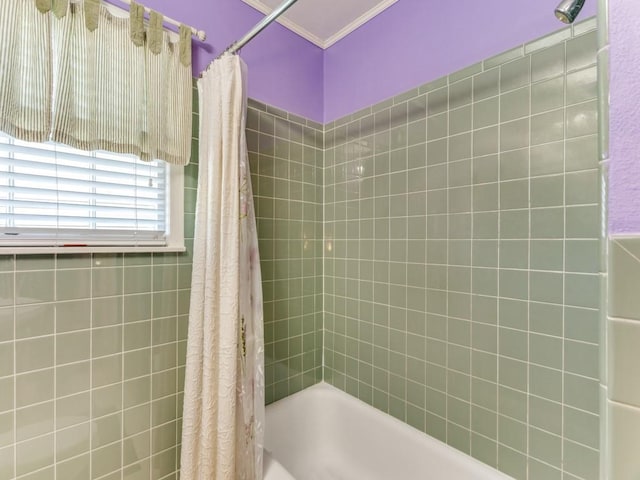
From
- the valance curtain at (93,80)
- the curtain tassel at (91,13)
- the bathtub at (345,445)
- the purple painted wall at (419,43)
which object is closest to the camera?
the valance curtain at (93,80)

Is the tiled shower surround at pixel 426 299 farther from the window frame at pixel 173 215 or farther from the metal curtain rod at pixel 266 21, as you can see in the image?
the metal curtain rod at pixel 266 21

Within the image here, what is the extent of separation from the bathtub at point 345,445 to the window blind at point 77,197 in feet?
3.82

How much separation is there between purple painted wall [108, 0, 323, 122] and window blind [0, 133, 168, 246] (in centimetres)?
58

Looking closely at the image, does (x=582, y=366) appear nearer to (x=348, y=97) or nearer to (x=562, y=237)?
(x=562, y=237)

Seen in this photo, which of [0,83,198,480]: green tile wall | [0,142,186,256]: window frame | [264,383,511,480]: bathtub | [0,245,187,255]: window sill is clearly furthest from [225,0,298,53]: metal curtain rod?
[264,383,511,480]: bathtub

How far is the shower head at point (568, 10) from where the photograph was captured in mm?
487

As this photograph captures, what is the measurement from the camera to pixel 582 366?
0.97m

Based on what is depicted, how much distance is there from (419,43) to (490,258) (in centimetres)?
109

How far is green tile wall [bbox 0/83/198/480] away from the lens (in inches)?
37.1

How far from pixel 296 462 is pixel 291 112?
1989 mm

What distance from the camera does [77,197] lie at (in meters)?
1.06

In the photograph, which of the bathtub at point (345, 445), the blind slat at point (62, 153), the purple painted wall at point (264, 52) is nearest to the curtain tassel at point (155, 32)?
the purple painted wall at point (264, 52)

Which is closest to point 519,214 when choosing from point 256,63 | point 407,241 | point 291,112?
point 407,241

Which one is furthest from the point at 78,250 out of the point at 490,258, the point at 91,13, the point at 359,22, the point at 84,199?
the point at 359,22
